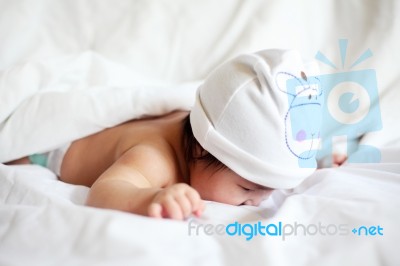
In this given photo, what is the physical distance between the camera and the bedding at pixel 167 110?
1.90 ft

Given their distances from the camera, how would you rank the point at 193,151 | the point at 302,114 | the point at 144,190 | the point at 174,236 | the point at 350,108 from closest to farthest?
the point at 174,236, the point at 144,190, the point at 302,114, the point at 193,151, the point at 350,108

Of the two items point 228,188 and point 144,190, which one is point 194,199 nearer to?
point 144,190

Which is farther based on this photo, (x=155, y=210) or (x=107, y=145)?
(x=107, y=145)

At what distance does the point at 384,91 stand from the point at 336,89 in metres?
0.14

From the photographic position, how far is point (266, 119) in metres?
0.78

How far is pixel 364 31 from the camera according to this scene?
4.20 feet

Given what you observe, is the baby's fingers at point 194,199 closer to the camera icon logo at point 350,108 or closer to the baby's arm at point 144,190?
the baby's arm at point 144,190

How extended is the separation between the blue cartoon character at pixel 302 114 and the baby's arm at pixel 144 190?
0.81 ft

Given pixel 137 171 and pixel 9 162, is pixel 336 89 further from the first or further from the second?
pixel 9 162

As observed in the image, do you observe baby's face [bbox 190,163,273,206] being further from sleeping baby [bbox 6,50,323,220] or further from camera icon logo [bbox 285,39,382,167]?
camera icon logo [bbox 285,39,382,167]

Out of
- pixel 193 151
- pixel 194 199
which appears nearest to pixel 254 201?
pixel 193 151

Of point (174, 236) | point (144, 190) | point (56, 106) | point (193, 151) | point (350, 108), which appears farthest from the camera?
point (350, 108)

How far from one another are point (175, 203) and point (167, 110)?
1.68ft

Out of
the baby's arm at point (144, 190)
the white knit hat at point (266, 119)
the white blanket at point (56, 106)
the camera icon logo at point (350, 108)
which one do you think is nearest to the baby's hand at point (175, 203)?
the baby's arm at point (144, 190)
